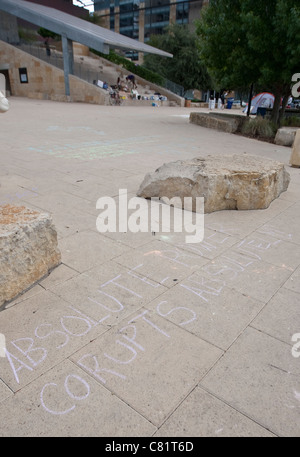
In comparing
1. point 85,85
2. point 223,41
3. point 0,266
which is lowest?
point 0,266

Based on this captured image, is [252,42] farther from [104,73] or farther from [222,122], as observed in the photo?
[104,73]

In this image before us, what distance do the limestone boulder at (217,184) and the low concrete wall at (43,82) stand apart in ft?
64.0

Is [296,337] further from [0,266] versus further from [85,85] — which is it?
[85,85]

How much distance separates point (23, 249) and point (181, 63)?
3576cm

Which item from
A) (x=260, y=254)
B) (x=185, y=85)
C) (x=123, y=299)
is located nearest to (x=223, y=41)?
(x=260, y=254)


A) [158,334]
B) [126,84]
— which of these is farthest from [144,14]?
[158,334]

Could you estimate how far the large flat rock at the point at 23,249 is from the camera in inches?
104

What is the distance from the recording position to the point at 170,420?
1826 mm

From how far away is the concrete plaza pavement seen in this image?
6.08 feet

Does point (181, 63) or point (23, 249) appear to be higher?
point (181, 63)

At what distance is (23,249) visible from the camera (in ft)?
9.18

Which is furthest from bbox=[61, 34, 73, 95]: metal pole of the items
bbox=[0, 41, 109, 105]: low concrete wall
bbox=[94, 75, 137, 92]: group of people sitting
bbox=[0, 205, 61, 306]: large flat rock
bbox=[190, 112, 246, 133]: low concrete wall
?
bbox=[0, 205, 61, 306]: large flat rock

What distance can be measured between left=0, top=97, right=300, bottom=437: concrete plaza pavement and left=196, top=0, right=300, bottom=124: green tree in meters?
9.22
